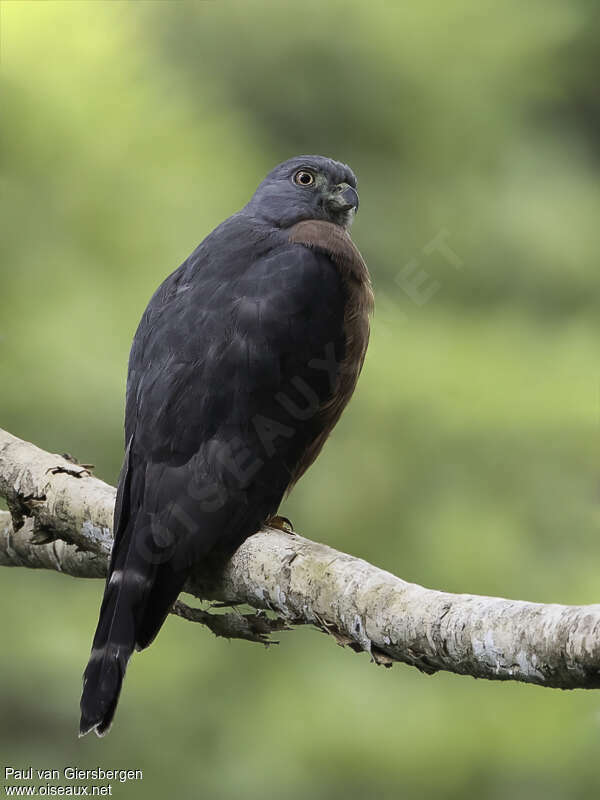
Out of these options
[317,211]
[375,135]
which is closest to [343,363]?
[317,211]

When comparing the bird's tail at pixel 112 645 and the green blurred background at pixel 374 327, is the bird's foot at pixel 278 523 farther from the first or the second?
the green blurred background at pixel 374 327

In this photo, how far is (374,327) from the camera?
643cm

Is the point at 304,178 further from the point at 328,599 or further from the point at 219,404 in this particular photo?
the point at 328,599

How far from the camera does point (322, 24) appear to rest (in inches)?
327

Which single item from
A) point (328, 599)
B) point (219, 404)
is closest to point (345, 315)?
A: point (219, 404)

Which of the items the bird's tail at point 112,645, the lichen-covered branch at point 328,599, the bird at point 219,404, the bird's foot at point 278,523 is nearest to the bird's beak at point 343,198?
the bird at point 219,404

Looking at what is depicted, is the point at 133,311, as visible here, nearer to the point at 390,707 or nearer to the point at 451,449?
the point at 451,449

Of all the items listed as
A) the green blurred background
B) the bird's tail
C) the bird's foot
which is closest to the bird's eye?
the bird's foot

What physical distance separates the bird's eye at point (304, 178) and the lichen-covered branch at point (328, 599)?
1160mm

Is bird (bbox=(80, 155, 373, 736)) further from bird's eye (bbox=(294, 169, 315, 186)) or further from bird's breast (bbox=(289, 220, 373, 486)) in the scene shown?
bird's eye (bbox=(294, 169, 315, 186))

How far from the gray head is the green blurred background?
2.64 metres

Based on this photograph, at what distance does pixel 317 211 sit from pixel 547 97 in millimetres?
5703

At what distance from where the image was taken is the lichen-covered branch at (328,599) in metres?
1.72

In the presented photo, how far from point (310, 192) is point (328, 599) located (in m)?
1.61
